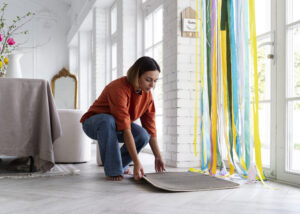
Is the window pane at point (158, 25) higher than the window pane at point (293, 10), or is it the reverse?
the window pane at point (158, 25)

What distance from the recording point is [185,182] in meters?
2.00

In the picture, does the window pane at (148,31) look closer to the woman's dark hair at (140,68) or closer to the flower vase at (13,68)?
the flower vase at (13,68)

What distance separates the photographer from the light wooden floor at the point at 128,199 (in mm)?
1437

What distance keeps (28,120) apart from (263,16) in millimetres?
1790

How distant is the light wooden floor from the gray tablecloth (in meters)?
0.28

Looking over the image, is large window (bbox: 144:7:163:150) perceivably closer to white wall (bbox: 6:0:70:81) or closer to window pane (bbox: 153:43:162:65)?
window pane (bbox: 153:43:162:65)

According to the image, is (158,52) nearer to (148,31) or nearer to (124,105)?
(148,31)

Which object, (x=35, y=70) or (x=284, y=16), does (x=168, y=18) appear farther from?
(x=35, y=70)

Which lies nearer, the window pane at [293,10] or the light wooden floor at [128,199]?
the light wooden floor at [128,199]

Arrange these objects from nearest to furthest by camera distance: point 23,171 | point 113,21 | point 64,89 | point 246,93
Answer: point 246,93 < point 23,171 < point 113,21 < point 64,89

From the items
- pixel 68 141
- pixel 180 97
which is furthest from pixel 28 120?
pixel 180 97

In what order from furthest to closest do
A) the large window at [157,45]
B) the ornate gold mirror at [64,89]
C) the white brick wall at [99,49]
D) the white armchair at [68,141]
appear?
the ornate gold mirror at [64,89], the white brick wall at [99,49], the large window at [157,45], the white armchair at [68,141]

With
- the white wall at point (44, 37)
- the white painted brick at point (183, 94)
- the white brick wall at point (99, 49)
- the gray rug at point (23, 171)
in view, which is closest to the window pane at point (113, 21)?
the white brick wall at point (99, 49)

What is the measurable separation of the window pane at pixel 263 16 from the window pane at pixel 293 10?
0.61 feet
